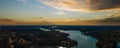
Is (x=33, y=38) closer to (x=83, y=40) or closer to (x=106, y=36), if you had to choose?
(x=83, y=40)

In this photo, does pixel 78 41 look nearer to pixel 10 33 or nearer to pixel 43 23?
pixel 43 23

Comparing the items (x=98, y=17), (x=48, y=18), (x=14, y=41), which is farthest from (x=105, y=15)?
(x=14, y=41)

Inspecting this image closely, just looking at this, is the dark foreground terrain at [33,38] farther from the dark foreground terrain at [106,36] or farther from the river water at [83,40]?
the dark foreground terrain at [106,36]

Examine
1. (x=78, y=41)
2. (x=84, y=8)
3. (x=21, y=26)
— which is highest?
(x=84, y=8)

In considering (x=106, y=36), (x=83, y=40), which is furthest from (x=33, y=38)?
(x=106, y=36)

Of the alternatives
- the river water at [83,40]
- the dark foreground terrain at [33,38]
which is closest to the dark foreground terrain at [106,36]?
the river water at [83,40]

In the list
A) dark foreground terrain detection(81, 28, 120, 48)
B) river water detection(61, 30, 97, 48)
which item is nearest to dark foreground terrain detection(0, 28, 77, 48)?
river water detection(61, 30, 97, 48)

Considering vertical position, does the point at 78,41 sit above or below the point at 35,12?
below

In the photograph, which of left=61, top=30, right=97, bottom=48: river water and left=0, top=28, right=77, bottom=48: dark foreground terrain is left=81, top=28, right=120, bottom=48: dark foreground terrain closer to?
left=61, top=30, right=97, bottom=48: river water

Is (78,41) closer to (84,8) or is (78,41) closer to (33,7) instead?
(84,8)
